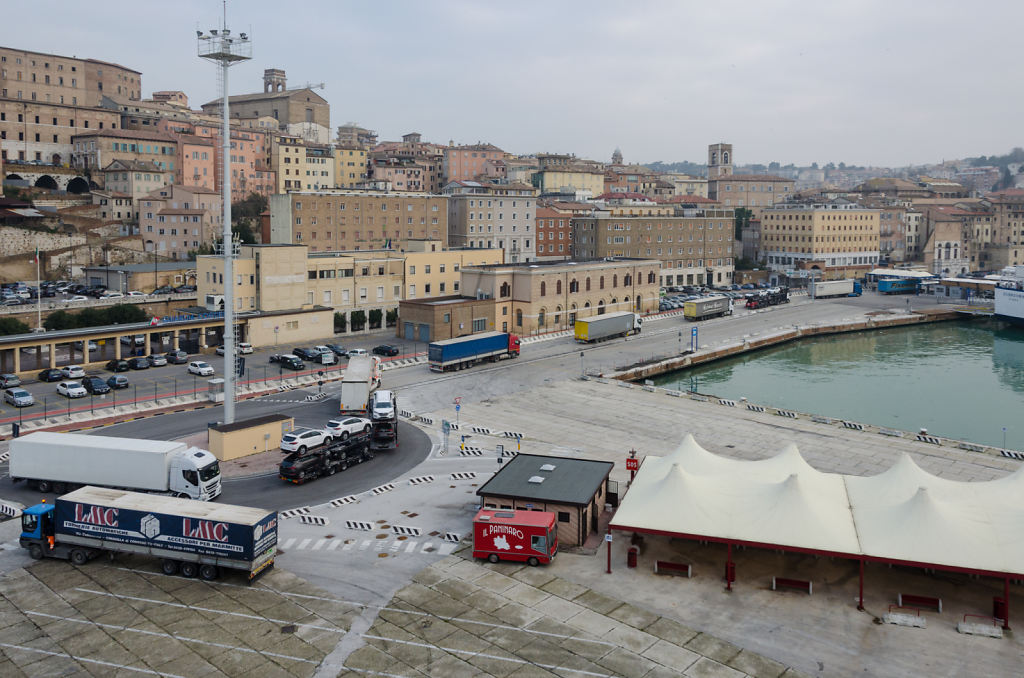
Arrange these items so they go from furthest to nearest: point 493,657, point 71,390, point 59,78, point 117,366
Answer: point 59,78 → point 117,366 → point 71,390 → point 493,657

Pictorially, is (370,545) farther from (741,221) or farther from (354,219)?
(741,221)

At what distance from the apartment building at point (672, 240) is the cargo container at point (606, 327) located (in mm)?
24410

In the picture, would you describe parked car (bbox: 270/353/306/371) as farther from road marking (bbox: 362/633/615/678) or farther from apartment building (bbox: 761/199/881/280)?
apartment building (bbox: 761/199/881/280)

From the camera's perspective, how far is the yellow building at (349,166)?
12175 cm

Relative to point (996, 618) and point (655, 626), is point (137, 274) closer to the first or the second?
point (655, 626)

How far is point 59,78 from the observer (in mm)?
120000

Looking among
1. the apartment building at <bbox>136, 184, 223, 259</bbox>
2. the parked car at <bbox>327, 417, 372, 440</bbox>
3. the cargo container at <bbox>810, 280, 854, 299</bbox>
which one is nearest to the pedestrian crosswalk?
the parked car at <bbox>327, 417, 372, 440</bbox>

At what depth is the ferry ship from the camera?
83.2m

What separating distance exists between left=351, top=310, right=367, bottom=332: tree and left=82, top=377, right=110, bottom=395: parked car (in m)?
21.8

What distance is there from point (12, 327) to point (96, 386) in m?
18.9

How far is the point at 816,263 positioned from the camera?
377 feet

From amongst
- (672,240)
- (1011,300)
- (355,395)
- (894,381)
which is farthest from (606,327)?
(1011,300)

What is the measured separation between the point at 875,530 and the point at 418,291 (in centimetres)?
5117

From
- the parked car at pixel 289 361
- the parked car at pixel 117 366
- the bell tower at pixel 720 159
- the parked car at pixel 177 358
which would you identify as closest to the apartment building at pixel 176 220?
the parked car at pixel 177 358
